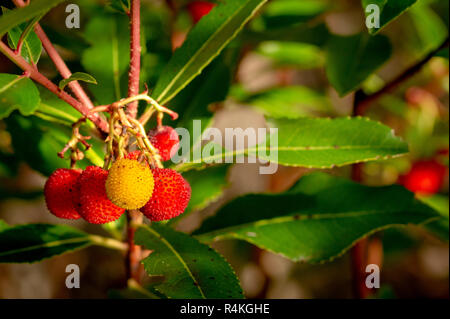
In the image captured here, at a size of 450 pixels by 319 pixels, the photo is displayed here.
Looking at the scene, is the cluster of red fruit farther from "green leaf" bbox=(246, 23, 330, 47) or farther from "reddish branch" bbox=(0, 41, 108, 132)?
"green leaf" bbox=(246, 23, 330, 47)

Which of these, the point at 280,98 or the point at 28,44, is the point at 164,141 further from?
the point at 280,98

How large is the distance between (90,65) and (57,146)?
0.58 feet

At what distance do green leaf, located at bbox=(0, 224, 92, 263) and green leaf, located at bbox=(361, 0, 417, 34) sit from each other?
64 cm

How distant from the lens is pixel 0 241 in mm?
754

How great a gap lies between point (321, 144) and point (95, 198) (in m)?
0.38

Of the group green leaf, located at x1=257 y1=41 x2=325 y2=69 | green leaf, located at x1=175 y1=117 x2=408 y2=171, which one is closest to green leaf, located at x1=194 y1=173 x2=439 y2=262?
green leaf, located at x1=175 y1=117 x2=408 y2=171

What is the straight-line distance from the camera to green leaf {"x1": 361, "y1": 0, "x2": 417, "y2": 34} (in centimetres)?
52

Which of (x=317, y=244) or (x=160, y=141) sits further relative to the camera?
(x=317, y=244)

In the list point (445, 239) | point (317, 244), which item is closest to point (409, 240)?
point (445, 239)

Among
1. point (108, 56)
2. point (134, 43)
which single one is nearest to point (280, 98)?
point (108, 56)

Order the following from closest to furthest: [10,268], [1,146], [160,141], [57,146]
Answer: [160,141], [57,146], [1,146], [10,268]

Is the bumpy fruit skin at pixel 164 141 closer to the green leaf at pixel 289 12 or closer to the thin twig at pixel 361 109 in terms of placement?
the thin twig at pixel 361 109

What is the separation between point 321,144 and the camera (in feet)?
2.38

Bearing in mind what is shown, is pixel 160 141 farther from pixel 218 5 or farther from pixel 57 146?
pixel 57 146
